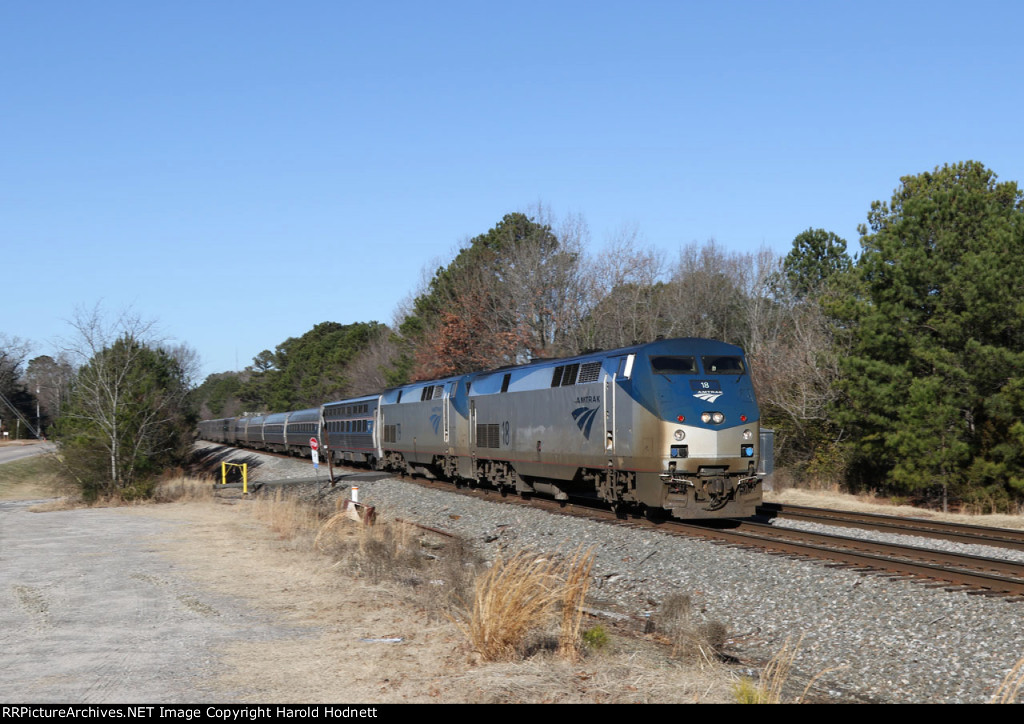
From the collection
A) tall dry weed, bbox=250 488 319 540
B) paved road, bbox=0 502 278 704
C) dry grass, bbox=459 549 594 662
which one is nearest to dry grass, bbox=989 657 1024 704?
dry grass, bbox=459 549 594 662

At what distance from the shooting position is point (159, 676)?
758 centimetres

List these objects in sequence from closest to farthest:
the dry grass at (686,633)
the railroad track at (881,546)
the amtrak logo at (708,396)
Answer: the dry grass at (686,633) < the railroad track at (881,546) < the amtrak logo at (708,396)

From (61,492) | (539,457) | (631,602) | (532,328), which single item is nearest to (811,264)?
(532,328)

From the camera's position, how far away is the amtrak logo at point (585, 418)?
64.4ft

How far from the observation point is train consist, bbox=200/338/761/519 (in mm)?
17359

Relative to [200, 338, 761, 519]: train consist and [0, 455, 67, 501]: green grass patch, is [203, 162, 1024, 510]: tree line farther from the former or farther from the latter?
[0, 455, 67, 501]: green grass patch

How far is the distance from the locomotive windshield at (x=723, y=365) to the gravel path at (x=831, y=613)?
3702 millimetres

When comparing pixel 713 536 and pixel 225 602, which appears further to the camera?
pixel 713 536

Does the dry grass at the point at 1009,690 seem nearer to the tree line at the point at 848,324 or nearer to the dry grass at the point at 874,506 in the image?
the dry grass at the point at 874,506

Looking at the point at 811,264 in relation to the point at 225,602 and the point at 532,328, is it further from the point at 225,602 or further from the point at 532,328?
the point at 225,602

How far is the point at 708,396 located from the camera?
17719mm

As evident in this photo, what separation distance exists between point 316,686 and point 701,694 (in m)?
3.17

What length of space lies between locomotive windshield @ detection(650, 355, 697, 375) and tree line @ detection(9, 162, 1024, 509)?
12.4 metres

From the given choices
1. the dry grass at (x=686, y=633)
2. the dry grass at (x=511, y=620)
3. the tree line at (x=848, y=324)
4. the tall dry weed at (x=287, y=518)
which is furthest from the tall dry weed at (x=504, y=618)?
the tree line at (x=848, y=324)
